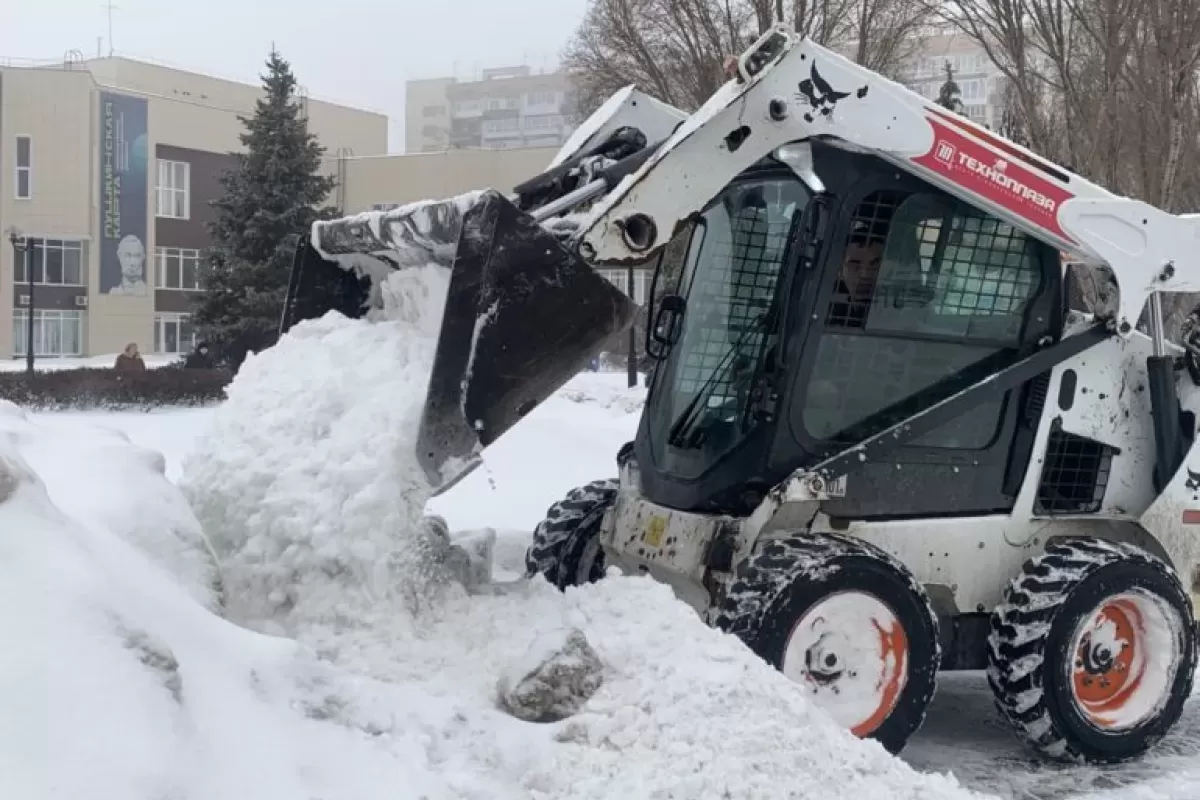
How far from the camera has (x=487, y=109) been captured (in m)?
100

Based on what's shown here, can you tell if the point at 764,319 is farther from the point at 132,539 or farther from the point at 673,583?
the point at 132,539

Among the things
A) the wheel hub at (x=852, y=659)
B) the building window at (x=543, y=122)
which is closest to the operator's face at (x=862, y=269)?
the wheel hub at (x=852, y=659)

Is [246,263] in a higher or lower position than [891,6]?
lower

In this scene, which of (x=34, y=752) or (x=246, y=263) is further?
(x=246, y=263)

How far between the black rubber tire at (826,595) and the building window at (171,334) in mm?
44488

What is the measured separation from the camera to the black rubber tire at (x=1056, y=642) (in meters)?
4.99

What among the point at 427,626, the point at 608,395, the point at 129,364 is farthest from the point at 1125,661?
the point at 608,395

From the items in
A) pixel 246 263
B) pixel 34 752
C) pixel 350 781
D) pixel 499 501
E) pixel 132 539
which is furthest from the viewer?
pixel 246 263

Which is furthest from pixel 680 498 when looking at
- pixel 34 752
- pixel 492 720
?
pixel 34 752

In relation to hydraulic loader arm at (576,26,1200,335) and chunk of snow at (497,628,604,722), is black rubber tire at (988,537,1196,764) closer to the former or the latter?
hydraulic loader arm at (576,26,1200,335)

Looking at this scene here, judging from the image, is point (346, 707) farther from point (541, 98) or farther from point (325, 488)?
point (541, 98)

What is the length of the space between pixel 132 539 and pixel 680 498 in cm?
230

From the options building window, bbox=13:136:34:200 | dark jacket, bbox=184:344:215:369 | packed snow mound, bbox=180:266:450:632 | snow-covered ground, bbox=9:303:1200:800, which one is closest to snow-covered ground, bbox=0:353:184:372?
building window, bbox=13:136:34:200

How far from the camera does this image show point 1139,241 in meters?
5.44
